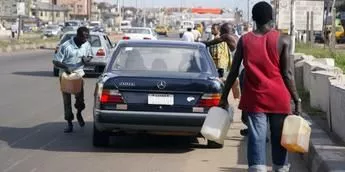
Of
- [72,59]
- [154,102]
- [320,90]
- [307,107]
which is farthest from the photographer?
[307,107]

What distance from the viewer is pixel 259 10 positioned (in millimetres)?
6488

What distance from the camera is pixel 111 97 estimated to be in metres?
9.54

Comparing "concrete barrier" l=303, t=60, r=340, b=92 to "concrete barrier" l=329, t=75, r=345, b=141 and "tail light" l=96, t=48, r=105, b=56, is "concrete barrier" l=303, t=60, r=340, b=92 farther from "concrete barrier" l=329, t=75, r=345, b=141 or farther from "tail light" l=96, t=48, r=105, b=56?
"tail light" l=96, t=48, r=105, b=56

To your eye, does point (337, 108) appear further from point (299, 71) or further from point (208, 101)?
point (299, 71)

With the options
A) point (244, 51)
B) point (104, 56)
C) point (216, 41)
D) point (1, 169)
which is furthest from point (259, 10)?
point (104, 56)

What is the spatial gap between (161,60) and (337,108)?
2.56 m

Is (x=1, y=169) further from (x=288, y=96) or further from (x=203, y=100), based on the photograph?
(x=288, y=96)

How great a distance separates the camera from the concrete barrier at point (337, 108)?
9.47 m

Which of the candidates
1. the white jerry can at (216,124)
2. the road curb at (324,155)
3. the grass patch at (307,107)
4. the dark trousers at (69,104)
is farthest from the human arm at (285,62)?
the grass patch at (307,107)

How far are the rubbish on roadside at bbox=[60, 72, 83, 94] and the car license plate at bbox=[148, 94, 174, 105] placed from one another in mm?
2295

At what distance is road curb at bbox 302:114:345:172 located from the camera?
770 cm

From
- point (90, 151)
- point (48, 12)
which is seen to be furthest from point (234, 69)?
point (48, 12)

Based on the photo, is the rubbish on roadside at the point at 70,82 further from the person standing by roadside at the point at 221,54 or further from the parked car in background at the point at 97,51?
the parked car in background at the point at 97,51

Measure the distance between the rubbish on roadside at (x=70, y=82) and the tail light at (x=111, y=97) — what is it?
1.93 m
